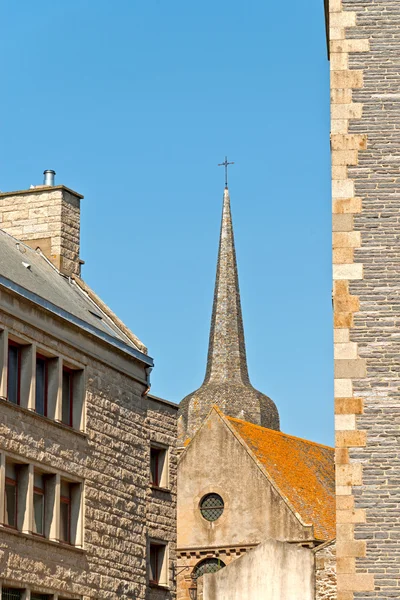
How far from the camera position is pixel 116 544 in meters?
29.4

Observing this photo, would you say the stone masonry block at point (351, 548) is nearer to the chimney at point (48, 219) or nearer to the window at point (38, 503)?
the window at point (38, 503)

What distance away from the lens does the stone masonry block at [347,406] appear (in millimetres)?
18625

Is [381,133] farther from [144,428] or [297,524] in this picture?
[297,524]

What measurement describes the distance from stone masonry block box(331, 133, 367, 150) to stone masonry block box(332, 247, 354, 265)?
1451 millimetres

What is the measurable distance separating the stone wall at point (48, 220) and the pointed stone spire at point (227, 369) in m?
43.1

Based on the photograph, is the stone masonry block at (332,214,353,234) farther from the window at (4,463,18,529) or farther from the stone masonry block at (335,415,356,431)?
the window at (4,463,18,529)

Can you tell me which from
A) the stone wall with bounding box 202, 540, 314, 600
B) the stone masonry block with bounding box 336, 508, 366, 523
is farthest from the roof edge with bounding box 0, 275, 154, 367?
the stone masonry block with bounding box 336, 508, 366, 523

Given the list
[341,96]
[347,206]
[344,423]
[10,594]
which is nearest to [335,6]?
[341,96]

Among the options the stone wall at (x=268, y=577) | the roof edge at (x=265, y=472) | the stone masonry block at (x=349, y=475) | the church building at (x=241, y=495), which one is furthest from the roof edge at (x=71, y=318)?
the roof edge at (x=265, y=472)

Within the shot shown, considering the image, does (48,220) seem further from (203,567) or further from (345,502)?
(203,567)

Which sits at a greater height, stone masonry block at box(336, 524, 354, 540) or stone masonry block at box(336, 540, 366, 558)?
stone masonry block at box(336, 524, 354, 540)

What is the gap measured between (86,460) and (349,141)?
1094cm

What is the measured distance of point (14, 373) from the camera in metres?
26.7

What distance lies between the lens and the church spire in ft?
277
